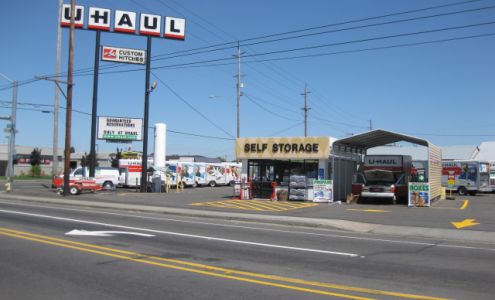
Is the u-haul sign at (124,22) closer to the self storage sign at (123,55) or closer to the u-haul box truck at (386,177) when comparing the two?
the self storage sign at (123,55)

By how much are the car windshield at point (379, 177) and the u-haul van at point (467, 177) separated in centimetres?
1345

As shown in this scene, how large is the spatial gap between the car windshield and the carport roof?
2.29m

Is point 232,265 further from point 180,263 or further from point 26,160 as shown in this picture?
point 26,160

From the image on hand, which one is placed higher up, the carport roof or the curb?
the carport roof

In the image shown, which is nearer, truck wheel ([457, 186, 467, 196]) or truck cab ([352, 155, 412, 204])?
truck cab ([352, 155, 412, 204])

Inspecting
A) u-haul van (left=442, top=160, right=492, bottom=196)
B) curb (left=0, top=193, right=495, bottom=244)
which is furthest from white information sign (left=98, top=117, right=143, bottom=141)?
u-haul van (left=442, top=160, right=492, bottom=196)

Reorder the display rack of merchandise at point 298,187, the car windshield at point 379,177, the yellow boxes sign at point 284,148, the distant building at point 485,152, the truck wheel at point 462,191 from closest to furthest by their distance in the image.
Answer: the car windshield at point 379,177, the display rack of merchandise at point 298,187, the yellow boxes sign at point 284,148, the truck wheel at point 462,191, the distant building at point 485,152

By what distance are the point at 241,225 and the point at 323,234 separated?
3255 millimetres

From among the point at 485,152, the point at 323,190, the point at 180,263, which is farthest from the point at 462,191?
the point at 180,263

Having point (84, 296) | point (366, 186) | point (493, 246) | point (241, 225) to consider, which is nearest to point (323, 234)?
point (241, 225)

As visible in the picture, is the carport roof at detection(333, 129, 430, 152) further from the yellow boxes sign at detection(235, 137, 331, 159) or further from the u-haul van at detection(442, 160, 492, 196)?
the u-haul van at detection(442, 160, 492, 196)

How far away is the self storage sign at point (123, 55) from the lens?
3572cm

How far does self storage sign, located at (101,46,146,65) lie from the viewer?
35719 millimetres

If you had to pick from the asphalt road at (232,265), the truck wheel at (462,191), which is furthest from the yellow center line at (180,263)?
the truck wheel at (462,191)
